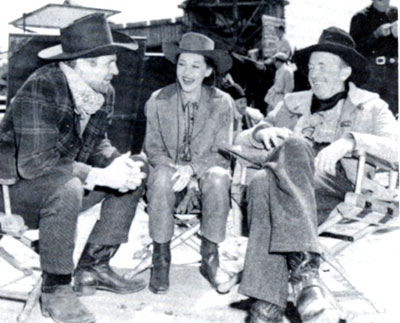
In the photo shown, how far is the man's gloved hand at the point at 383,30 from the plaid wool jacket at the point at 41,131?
14.3 feet

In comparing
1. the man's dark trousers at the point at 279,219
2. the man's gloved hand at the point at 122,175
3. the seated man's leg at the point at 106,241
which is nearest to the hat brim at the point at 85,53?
the man's gloved hand at the point at 122,175

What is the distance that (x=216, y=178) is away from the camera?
3.00m

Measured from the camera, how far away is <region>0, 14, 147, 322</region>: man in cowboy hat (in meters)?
2.54

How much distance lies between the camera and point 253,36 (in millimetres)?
18203

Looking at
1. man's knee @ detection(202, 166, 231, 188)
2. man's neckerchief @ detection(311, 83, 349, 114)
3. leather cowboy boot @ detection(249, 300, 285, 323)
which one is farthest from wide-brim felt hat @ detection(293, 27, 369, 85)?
leather cowboy boot @ detection(249, 300, 285, 323)

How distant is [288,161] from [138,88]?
370cm

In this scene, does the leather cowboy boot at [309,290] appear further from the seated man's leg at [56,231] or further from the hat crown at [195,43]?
the hat crown at [195,43]

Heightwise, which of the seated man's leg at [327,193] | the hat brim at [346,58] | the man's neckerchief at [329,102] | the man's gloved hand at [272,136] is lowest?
the seated man's leg at [327,193]

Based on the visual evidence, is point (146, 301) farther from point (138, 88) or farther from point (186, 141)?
point (138, 88)

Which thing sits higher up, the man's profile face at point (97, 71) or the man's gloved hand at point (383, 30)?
the man's gloved hand at point (383, 30)

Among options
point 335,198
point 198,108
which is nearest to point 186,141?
point 198,108

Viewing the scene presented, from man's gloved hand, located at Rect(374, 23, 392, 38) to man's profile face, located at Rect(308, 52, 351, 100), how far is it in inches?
118

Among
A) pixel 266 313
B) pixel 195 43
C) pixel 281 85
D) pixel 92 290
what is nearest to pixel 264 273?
pixel 266 313

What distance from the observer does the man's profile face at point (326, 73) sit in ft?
10.5
